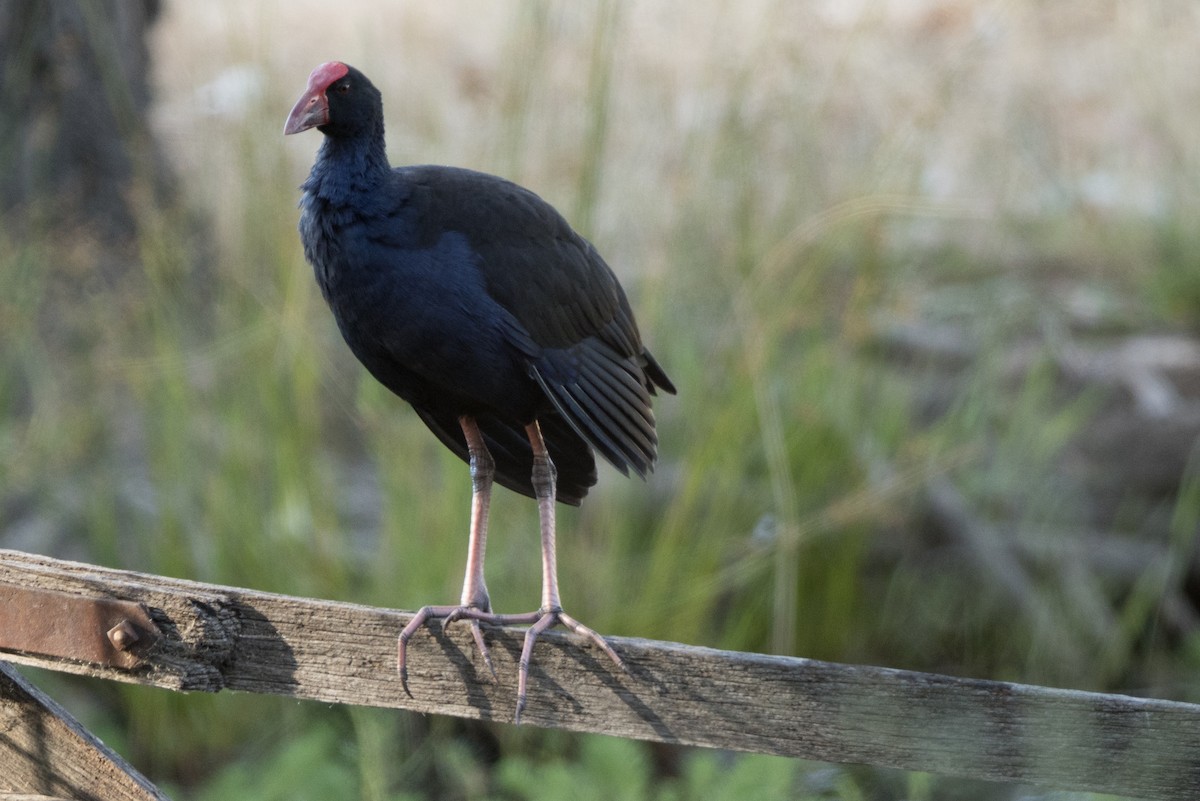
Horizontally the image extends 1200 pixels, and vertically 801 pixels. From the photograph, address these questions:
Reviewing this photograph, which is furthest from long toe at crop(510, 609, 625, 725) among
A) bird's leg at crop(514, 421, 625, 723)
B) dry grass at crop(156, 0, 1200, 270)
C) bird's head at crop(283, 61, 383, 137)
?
dry grass at crop(156, 0, 1200, 270)

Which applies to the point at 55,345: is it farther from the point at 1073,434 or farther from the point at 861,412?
the point at 1073,434

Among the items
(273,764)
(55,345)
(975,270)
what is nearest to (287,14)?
(55,345)

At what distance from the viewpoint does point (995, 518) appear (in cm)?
506

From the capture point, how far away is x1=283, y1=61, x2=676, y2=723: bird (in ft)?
7.34

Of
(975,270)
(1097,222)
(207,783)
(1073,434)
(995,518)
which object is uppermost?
(1097,222)

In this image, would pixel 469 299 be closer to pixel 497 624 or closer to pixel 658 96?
pixel 497 624

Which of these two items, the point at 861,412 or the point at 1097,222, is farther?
the point at 1097,222

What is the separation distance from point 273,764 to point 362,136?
1990 millimetres

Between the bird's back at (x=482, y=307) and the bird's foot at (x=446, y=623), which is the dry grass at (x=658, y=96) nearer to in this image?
the bird's back at (x=482, y=307)

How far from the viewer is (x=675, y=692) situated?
1.88m

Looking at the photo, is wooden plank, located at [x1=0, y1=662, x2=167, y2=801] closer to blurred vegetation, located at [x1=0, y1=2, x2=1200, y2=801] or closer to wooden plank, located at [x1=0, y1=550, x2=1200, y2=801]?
wooden plank, located at [x1=0, y1=550, x2=1200, y2=801]

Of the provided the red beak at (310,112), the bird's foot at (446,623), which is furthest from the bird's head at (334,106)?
the bird's foot at (446,623)

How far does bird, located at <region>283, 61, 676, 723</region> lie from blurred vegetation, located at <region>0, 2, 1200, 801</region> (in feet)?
3.65

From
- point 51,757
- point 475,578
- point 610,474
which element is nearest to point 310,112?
point 475,578
